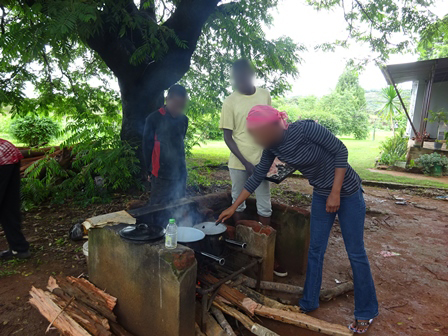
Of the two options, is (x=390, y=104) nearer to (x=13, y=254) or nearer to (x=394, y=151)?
(x=394, y=151)

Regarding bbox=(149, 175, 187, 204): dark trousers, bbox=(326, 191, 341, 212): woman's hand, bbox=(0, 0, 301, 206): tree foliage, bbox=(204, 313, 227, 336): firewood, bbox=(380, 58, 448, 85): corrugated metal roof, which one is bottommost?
bbox=(204, 313, 227, 336): firewood

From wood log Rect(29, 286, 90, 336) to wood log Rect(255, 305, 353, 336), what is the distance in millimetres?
1441

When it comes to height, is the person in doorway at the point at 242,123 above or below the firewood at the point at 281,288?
above

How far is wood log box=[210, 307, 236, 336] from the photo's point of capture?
2.33m

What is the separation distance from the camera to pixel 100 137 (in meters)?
6.01

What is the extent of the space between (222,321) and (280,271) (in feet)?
4.25

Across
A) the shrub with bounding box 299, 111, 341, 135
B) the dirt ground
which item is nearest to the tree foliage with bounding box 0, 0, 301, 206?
the dirt ground

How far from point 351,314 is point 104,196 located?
191 inches

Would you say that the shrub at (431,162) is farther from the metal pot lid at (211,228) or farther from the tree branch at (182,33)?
the metal pot lid at (211,228)

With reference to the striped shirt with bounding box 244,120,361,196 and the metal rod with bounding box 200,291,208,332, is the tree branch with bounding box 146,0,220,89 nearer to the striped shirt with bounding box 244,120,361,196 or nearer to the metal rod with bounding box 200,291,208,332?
the striped shirt with bounding box 244,120,361,196

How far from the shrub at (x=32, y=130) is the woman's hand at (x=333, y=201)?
46.1 ft

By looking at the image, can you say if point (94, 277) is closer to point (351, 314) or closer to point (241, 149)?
Answer: point (241, 149)

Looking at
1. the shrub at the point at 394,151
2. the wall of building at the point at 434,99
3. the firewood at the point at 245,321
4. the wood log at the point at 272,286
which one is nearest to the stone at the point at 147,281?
the firewood at the point at 245,321

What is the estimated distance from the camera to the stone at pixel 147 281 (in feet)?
6.61
